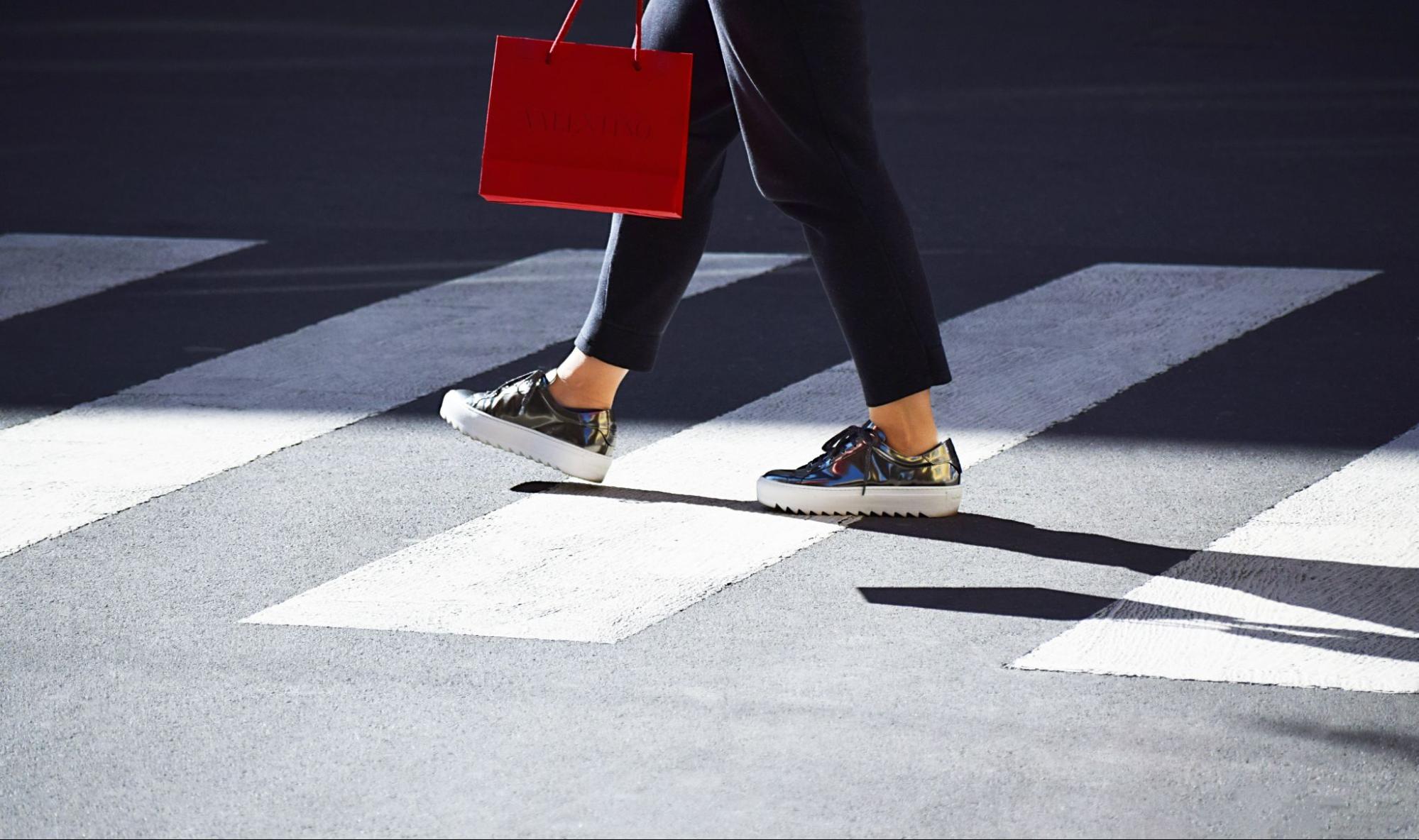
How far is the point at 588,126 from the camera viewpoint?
3.51 meters

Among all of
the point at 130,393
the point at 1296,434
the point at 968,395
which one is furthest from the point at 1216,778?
the point at 130,393

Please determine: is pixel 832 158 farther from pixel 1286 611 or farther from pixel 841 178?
pixel 1286 611

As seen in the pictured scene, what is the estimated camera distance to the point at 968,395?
4.38m

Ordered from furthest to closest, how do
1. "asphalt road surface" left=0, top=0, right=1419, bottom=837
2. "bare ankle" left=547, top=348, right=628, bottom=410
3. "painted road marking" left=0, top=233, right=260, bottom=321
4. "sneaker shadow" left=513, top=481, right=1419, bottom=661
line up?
"painted road marking" left=0, top=233, right=260, bottom=321
"bare ankle" left=547, top=348, right=628, bottom=410
"sneaker shadow" left=513, top=481, right=1419, bottom=661
"asphalt road surface" left=0, top=0, right=1419, bottom=837

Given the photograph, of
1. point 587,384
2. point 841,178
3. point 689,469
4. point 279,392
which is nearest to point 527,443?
point 587,384

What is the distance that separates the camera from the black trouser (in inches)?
135

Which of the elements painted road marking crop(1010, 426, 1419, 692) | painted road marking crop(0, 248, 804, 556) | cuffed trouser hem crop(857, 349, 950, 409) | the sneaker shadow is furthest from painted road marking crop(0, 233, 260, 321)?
painted road marking crop(1010, 426, 1419, 692)

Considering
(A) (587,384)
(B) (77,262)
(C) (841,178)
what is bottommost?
(B) (77,262)

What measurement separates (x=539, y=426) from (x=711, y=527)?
45 cm

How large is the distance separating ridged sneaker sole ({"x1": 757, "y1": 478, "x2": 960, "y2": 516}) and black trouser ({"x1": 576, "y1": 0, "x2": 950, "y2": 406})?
16cm

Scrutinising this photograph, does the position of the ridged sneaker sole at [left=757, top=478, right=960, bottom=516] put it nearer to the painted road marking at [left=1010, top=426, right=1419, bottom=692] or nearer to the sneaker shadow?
the sneaker shadow

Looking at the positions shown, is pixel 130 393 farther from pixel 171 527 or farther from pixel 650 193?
pixel 650 193

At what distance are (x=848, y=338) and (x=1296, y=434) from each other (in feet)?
3.24

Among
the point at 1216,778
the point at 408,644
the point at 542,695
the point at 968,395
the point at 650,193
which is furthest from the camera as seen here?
the point at 968,395
